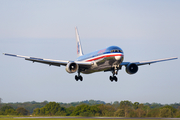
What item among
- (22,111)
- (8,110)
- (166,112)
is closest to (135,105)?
(166,112)

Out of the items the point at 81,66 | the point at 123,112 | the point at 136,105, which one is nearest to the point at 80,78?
the point at 81,66

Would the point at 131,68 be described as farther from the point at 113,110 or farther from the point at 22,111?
the point at 22,111

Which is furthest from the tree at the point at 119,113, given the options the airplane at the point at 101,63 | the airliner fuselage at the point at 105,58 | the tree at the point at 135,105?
the airliner fuselage at the point at 105,58

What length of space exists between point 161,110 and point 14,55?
3478 cm

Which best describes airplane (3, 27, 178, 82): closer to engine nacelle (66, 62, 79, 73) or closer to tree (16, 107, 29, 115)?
engine nacelle (66, 62, 79, 73)

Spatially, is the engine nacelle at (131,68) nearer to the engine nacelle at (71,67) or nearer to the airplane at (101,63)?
the airplane at (101,63)

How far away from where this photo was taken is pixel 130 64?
66.1 m

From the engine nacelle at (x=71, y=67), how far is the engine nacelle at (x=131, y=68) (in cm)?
1054

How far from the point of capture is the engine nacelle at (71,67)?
204 feet

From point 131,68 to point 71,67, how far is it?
40.6 ft

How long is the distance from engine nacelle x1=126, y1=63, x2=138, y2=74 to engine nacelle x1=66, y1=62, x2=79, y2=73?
34.6 feet

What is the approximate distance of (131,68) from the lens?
218 ft

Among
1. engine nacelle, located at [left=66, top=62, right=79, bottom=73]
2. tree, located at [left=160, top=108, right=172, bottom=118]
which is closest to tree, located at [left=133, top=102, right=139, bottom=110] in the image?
tree, located at [left=160, top=108, right=172, bottom=118]

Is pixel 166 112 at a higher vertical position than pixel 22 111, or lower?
lower
